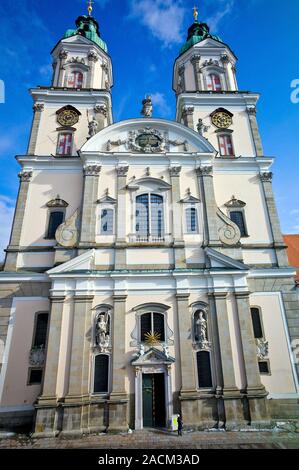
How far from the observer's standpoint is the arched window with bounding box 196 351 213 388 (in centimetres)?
1377

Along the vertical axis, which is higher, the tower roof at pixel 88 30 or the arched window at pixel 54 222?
the tower roof at pixel 88 30

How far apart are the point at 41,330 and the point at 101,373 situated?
12.7 feet

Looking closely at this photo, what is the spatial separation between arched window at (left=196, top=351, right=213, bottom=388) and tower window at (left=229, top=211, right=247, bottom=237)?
7519 mm

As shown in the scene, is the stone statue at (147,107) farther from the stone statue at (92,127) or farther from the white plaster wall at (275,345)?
the white plaster wall at (275,345)

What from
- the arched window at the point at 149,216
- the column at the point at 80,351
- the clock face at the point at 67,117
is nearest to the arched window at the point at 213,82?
the clock face at the point at 67,117

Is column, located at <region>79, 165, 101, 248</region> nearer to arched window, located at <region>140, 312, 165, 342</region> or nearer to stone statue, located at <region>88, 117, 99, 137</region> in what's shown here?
stone statue, located at <region>88, 117, 99, 137</region>

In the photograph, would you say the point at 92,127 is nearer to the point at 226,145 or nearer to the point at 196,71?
the point at 226,145

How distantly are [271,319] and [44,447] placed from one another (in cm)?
1184

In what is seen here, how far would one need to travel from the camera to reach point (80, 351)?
13.8 m

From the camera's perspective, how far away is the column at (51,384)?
12469 mm

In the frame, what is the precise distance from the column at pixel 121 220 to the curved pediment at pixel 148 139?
6.15 feet

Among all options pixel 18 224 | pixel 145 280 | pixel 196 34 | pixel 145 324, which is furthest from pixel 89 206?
pixel 196 34

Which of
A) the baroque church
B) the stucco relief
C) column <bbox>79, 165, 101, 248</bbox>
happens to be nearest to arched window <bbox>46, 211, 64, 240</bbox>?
the baroque church
